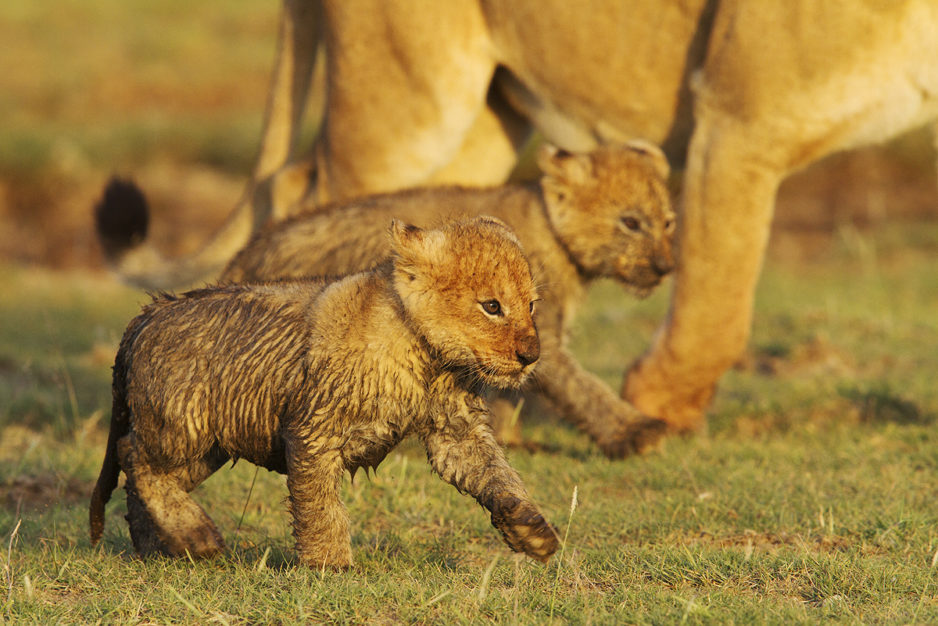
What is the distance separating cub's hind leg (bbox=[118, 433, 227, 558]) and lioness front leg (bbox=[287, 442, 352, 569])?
398 mm

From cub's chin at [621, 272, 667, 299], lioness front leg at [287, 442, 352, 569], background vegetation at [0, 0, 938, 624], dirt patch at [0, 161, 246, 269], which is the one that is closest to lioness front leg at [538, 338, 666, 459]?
background vegetation at [0, 0, 938, 624]

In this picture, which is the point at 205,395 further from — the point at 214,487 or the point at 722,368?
the point at 722,368

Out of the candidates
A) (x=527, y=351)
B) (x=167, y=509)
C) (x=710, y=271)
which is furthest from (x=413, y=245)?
(x=710, y=271)

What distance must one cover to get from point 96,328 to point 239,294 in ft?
18.2

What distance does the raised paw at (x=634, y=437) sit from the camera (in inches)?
213

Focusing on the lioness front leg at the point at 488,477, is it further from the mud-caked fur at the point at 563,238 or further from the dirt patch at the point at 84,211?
the dirt patch at the point at 84,211

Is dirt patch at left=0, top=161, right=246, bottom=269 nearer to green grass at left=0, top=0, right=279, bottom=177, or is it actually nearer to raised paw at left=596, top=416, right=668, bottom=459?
green grass at left=0, top=0, right=279, bottom=177

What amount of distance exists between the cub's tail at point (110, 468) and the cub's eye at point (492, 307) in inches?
51.1

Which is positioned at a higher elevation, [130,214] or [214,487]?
[130,214]

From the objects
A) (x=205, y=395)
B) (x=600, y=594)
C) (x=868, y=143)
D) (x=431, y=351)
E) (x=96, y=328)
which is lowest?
(x=96, y=328)

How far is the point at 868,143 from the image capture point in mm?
5816

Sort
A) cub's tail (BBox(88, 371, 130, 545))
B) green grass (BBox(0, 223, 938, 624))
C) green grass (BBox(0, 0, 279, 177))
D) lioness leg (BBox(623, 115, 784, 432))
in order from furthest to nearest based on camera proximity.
A: green grass (BBox(0, 0, 279, 177)), lioness leg (BBox(623, 115, 784, 432)), cub's tail (BBox(88, 371, 130, 545)), green grass (BBox(0, 223, 938, 624))

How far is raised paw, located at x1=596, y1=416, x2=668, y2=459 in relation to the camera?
5.40 metres

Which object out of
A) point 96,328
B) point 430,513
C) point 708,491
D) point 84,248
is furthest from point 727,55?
point 84,248
